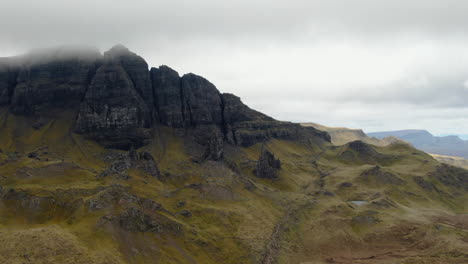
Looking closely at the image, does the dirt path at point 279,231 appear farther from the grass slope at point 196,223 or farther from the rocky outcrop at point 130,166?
the rocky outcrop at point 130,166

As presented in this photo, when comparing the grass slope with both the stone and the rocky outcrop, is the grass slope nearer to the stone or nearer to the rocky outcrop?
the stone

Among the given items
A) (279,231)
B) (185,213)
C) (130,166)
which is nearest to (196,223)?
(185,213)

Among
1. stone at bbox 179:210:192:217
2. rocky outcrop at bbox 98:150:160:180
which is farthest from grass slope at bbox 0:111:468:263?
rocky outcrop at bbox 98:150:160:180

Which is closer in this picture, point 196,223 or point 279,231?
point 196,223

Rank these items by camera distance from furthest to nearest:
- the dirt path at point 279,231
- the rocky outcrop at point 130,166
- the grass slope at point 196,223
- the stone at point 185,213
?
the rocky outcrop at point 130,166
the stone at point 185,213
the dirt path at point 279,231
the grass slope at point 196,223

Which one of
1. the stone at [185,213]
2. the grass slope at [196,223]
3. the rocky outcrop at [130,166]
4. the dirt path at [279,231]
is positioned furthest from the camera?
the rocky outcrop at [130,166]

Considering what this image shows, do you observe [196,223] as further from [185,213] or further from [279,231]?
[279,231]

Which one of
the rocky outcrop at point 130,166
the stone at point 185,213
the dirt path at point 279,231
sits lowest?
the dirt path at point 279,231

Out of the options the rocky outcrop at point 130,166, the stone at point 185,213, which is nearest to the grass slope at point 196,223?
the stone at point 185,213

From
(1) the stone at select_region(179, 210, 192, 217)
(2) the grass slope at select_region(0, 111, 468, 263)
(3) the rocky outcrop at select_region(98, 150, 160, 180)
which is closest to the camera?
(2) the grass slope at select_region(0, 111, 468, 263)

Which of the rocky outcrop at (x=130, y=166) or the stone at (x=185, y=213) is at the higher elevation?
the rocky outcrop at (x=130, y=166)

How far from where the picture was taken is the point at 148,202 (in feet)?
429

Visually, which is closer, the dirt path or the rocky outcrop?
the dirt path

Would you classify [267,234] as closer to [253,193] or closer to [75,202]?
[253,193]
